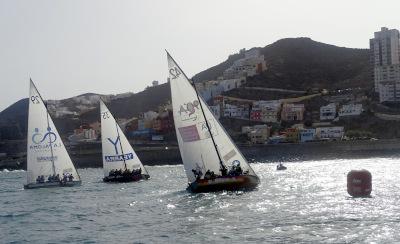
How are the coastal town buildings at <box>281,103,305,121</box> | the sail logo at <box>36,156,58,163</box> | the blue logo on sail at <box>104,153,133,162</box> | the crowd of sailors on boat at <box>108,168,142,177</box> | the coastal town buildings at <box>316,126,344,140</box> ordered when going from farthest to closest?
the coastal town buildings at <box>281,103,305,121</box>
the coastal town buildings at <box>316,126,344,140</box>
the blue logo on sail at <box>104,153,133,162</box>
the crowd of sailors on boat at <box>108,168,142,177</box>
the sail logo at <box>36,156,58,163</box>

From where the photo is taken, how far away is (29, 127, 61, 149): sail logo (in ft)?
192

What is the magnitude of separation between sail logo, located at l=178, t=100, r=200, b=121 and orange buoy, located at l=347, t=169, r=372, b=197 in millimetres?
12387

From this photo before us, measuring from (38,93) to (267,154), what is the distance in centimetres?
8365

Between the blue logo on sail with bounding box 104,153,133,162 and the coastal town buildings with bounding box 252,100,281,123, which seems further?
the coastal town buildings with bounding box 252,100,281,123

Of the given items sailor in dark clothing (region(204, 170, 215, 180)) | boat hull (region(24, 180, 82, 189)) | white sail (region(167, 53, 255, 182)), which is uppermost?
white sail (region(167, 53, 255, 182))

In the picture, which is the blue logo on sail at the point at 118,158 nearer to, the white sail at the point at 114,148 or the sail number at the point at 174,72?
the white sail at the point at 114,148

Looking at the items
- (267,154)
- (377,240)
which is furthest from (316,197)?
(267,154)

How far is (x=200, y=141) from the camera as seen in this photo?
4588cm

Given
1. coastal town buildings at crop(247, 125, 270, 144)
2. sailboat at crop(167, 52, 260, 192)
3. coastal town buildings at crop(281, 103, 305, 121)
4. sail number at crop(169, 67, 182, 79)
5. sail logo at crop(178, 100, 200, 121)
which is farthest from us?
coastal town buildings at crop(281, 103, 305, 121)

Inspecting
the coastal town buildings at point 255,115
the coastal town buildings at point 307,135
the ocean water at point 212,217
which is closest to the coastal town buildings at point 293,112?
the coastal town buildings at point 255,115

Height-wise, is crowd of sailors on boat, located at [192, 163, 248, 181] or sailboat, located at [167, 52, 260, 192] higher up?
sailboat, located at [167, 52, 260, 192]

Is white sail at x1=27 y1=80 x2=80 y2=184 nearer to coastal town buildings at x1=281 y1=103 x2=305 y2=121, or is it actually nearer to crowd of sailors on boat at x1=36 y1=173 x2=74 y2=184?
crowd of sailors on boat at x1=36 y1=173 x2=74 y2=184

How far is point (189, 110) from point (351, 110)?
425ft

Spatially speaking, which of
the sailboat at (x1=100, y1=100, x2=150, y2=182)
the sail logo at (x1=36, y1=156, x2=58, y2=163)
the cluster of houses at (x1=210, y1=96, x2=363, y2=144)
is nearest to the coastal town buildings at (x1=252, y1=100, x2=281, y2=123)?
the cluster of houses at (x1=210, y1=96, x2=363, y2=144)
